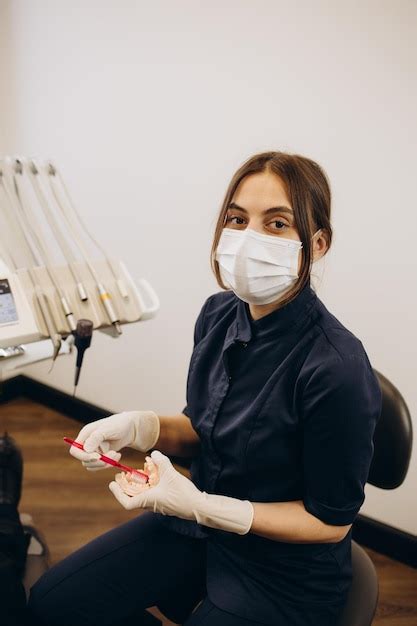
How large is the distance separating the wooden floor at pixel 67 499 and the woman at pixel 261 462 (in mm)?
634

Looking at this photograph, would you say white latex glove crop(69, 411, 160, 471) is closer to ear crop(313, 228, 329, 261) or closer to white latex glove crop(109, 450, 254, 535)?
white latex glove crop(109, 450, 254, 535)

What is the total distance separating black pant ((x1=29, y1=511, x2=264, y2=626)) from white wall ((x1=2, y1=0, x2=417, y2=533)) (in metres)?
0.91

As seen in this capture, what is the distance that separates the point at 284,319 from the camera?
3.34 ft

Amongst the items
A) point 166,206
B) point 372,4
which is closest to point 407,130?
point 372,4

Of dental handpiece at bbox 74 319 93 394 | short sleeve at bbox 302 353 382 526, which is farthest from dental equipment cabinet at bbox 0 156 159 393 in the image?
short sleeve at bbox 302 353 382 526

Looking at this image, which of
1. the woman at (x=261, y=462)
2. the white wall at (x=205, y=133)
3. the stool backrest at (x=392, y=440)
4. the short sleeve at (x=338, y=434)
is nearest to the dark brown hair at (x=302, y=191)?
the woman at (x=261, y=462)

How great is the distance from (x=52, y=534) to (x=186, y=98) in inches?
62.3

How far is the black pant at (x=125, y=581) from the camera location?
1.04 m

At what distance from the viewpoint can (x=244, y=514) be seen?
0.94m

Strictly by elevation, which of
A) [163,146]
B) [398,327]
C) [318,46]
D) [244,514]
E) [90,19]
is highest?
[90,19]

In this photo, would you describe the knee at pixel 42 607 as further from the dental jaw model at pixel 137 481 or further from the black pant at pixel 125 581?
the dental jaw model at pixel 137 481

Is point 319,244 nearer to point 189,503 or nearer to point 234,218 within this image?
point 234,218

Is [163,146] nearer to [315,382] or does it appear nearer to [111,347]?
[111,347]

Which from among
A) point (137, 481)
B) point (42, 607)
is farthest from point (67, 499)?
point (137, 481)
